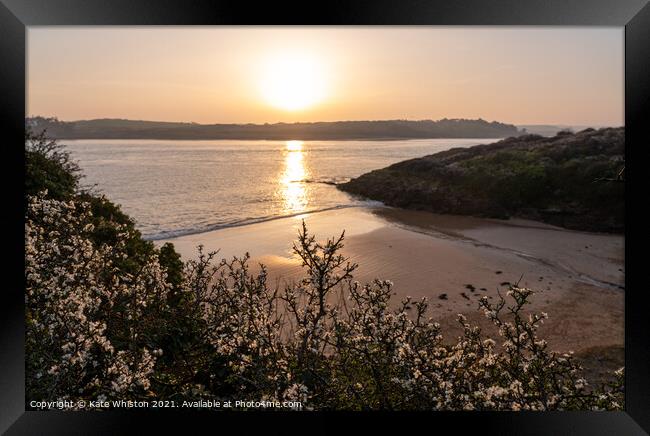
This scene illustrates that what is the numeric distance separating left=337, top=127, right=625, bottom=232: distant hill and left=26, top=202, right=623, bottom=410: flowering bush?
326 centimetres

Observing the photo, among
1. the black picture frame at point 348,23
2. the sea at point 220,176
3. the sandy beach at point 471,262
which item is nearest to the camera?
the black picture frame at point 348,23

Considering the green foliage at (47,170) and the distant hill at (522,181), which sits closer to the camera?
the green foliage at (47,170)

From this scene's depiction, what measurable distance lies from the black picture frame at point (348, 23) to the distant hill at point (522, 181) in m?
3.37

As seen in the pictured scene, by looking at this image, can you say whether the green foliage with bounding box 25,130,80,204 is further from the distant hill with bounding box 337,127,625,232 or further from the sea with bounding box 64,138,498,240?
the distant hill with bounding box 337,127,625,232

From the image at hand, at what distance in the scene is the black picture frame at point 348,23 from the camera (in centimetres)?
302

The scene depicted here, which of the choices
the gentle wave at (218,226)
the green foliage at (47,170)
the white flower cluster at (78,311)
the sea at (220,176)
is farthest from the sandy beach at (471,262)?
the white flower cluster at (78,311)

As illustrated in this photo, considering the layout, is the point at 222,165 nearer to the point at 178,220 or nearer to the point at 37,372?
the point at 178,220

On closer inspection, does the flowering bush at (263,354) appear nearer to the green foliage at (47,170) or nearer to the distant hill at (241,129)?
the green foliage at (47,170)

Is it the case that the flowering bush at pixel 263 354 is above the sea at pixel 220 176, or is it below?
below

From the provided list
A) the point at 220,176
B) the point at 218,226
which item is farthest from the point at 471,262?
the point at 220,176

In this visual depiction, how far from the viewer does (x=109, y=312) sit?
349cm

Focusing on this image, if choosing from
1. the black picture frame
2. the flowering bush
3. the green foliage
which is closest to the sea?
the green foliage

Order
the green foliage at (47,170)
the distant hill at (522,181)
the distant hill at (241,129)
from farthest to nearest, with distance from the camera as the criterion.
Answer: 1. the distant hill at (522,181)
2. the distant hill at (241,129)
3. the green foliage at (47,170)

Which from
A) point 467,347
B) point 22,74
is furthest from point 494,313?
point 22,74
